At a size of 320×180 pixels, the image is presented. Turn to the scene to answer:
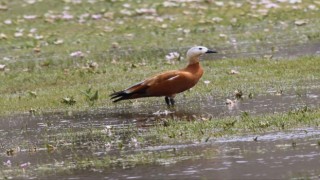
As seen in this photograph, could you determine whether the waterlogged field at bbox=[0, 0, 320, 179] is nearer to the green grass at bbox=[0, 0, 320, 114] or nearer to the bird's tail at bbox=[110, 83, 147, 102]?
the green grass at bbox=[0, 0, 320, 114]

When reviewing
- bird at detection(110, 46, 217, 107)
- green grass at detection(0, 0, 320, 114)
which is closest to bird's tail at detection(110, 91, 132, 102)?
bird at detection(110, 46, 217, 107)

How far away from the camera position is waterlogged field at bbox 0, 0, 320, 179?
31.1 ft

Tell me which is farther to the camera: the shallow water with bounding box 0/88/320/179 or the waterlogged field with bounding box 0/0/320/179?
the waterlogged field with bounding box 0/0/320/179

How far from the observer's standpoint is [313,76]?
14594 mm

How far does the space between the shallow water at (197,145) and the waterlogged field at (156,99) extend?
A: 0.05 feet

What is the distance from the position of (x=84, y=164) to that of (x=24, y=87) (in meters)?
6.99

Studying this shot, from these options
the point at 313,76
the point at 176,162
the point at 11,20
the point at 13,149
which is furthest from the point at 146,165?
the point at 11,20

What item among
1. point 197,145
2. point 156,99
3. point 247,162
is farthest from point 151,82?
point 247,162

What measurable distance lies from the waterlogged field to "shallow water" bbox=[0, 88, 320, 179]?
0.02 metres

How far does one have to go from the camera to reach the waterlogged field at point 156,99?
947 centimetres

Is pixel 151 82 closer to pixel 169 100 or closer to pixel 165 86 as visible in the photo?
pixel 165 86

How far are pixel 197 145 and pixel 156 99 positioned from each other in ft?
13.8

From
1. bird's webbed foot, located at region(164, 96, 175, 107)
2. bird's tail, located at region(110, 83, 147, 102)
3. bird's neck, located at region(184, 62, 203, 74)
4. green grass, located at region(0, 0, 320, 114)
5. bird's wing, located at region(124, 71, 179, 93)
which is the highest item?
bird's neck, located at region(184, 62, 203, 74)

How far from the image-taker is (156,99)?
1420cm
